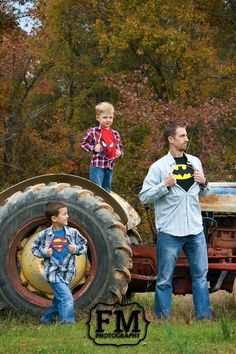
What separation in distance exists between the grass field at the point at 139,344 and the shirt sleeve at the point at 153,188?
110 centimetres

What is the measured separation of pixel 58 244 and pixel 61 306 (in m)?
0.57

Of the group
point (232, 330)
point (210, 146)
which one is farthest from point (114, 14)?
point (232, 330)

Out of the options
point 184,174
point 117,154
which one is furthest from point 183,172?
point 117,154

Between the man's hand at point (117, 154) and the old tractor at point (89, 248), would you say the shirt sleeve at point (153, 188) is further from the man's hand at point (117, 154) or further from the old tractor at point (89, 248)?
the man's hand at point (117, 154)

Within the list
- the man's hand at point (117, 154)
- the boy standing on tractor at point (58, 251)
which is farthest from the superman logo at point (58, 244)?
the man's hand at point (117, 154)

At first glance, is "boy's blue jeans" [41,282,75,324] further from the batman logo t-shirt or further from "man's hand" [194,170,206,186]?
"man's hand" [194,170,206,186]

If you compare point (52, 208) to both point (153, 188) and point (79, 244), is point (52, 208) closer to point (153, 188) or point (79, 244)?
point (79, 244)

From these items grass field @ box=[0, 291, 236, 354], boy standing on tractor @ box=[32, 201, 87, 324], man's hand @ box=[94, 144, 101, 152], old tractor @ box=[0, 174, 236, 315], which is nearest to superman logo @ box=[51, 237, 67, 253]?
boy standing on tractor @ box=[32, 201, 87, 324]

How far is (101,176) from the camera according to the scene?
7.90 metres

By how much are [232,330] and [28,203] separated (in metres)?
2.43

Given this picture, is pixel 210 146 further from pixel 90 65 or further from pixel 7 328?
pixel 7 328

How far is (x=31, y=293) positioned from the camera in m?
7.33

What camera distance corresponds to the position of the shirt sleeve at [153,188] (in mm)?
7082

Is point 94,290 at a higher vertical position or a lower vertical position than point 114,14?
lower
